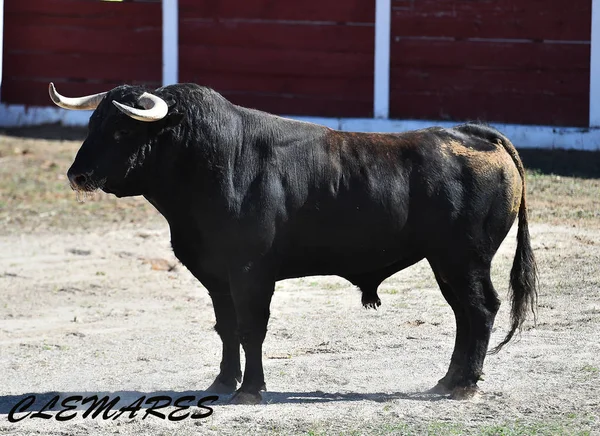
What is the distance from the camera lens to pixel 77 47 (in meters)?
15.9

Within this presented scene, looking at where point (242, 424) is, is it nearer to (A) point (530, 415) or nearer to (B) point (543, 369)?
(A) point (530, 415)

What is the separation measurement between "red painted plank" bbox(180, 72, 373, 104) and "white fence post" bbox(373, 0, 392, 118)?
0.18 metres

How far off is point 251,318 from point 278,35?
9.56 metres

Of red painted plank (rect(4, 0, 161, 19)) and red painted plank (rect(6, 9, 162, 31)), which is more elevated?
red painted plank (rect(4, 0, 161, 19))

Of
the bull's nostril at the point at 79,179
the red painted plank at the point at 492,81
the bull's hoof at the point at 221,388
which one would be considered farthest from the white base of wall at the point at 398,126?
the bull's nostril at the point at 79,179

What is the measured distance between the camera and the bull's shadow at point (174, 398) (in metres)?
6.17

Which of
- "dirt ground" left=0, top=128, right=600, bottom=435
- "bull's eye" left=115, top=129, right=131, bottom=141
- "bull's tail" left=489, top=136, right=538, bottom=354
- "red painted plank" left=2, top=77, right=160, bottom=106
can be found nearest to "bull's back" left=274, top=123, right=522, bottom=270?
"bull's tail" left=489, top=136, right=538, bottom=354

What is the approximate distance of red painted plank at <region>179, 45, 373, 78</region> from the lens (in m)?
15.1

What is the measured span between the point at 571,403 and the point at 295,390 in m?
1.46

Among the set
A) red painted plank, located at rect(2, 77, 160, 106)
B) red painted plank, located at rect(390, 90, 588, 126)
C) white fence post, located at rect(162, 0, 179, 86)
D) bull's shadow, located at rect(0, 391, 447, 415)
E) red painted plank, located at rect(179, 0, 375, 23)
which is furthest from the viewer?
red painted plank, located at rect(2, 77, 160, 106)

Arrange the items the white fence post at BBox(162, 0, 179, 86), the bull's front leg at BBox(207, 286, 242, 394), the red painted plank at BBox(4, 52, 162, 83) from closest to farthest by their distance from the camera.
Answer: the bull's front leg at BBox(207, 286, 242, 394), the white fence post at BBox(162, 0, 179, 86), the red painted plank at BBox(4, 52, 162, 83)

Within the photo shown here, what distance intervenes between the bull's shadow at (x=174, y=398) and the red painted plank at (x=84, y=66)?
9664 millimetres

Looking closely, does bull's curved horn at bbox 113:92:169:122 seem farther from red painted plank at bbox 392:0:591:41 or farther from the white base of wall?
red painted plank at bbox 392:0:591:41

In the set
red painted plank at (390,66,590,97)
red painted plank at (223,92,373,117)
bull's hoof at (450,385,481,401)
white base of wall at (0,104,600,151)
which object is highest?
red painted plank at (390,66,590,97)
